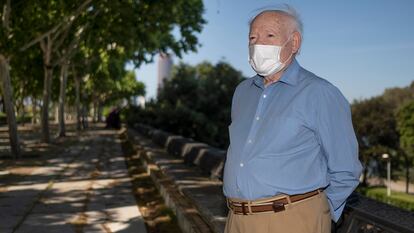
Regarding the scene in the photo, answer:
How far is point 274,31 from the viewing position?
8.39ft

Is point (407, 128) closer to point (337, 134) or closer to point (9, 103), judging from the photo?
point (9, 103)

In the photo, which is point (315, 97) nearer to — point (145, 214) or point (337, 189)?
point (337, 189)

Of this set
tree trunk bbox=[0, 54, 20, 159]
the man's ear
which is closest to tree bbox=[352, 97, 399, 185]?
tree trunk bbox=[0, 54, 20, 159]

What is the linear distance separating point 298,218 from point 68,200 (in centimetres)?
637

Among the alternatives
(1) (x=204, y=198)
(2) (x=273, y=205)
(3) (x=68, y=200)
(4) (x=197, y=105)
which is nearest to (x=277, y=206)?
(2) (x=273, y=205)

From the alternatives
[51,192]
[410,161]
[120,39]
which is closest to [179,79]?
[120,39]

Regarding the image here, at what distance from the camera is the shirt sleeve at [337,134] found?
2422 millimetres

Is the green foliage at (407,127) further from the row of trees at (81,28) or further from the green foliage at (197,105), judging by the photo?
the row of trees at (81,28)

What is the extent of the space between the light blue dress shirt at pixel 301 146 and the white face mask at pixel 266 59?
7 cm

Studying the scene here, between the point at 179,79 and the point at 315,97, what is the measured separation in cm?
2582

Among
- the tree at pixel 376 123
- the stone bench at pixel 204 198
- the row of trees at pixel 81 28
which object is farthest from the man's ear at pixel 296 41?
the tree at pixel 376 123

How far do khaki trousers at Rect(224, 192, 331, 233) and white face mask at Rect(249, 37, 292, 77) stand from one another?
0.62 meters

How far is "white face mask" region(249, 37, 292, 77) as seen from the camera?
2.53 metres

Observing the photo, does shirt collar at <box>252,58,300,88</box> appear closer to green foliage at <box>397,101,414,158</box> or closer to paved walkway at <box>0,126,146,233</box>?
paved walkway at <box>0,126,146,233</box>
